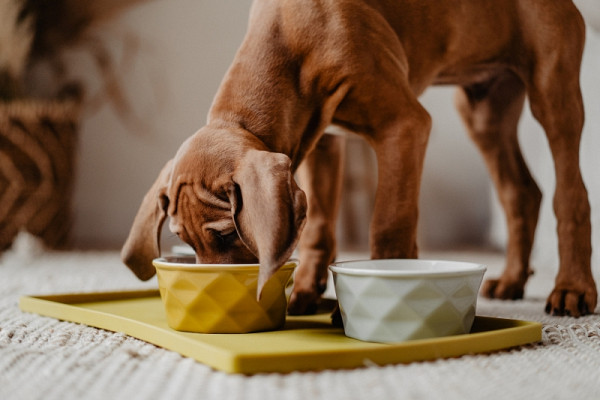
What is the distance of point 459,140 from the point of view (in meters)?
3.58

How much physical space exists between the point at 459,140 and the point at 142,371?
298 cm

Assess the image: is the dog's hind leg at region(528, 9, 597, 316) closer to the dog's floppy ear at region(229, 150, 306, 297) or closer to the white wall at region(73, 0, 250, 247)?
the dog's floppy ear at region(229, 150, 306, 297)

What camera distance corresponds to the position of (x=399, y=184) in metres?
1.27

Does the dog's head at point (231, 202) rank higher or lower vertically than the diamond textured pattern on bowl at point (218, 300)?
higher

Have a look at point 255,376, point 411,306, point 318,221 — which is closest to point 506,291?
point 318,221

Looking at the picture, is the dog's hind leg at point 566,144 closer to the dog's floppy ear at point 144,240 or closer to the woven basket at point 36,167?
the dog's floppy ear at point 144,240

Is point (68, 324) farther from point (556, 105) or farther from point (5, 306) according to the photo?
point (556, 105)

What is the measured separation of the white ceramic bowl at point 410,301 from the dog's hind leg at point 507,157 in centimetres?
78

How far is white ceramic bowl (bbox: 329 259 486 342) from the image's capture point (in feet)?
3.12

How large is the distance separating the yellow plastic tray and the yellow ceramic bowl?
2cm

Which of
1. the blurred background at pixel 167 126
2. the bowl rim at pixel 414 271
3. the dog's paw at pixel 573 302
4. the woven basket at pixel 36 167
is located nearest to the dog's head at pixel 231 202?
the bowl rim at pixel 414 271

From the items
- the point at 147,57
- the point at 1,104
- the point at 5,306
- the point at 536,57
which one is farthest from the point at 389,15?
the point at 147,57

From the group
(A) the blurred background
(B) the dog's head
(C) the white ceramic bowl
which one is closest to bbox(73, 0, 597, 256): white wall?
(A) the blurred background

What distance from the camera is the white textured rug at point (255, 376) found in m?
0.75
